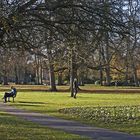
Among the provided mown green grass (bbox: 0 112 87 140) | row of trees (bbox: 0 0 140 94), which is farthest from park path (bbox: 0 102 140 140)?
row of trees (bbox: 0 0 140 94)

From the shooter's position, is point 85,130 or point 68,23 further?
point 85,130

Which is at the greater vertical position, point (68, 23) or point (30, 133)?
point (68, 23)

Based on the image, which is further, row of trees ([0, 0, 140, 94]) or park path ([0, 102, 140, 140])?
park path ([0, 102, 140, 140])

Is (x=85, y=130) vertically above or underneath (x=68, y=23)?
underneath

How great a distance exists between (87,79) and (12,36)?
311 ft

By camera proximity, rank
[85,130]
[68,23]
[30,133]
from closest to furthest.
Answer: [68,23], [30,133], [85,130]

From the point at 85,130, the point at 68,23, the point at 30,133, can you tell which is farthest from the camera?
the point at 85,130

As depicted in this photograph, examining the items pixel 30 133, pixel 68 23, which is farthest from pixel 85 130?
pixel 68 23

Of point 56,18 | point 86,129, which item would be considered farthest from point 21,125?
point 56,18

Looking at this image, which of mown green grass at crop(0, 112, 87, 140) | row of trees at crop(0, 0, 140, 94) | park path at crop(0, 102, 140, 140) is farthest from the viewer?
park path at crop(0, 102, 140, 140)

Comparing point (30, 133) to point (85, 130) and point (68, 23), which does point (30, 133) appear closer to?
point (85, 130)

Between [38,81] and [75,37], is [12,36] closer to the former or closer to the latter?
[75,37]

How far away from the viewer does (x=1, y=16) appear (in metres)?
11.7

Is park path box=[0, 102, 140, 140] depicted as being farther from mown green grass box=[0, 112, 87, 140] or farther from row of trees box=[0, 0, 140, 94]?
row of trees box=[0, 0, 140, 94]
